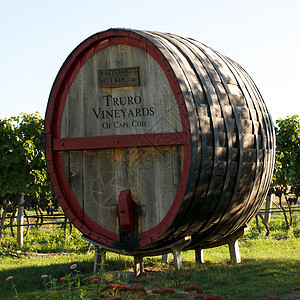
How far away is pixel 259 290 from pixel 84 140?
7.74 feet

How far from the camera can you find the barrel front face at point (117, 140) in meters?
5.20

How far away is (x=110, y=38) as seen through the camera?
5.60 metres

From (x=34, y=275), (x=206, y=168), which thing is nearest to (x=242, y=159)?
(x=206, y=168)

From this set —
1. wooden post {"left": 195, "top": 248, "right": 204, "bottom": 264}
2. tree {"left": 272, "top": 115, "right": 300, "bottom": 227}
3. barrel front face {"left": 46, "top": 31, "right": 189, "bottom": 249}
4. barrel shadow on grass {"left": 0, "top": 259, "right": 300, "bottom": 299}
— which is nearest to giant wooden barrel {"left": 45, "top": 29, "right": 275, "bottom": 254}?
barrel front face {"left": 46, "top": 31, "right": 189, "bottom": 249}

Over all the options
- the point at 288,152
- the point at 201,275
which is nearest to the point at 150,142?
the point at 201,275

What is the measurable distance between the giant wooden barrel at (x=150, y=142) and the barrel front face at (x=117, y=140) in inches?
0.4

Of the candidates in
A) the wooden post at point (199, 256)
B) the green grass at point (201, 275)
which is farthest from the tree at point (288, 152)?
the wooden post at point (199, 256)

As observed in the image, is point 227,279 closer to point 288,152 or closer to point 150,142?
point 150,142

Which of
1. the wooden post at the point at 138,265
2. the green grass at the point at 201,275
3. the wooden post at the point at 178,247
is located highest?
the wooden post at the point at 178,247

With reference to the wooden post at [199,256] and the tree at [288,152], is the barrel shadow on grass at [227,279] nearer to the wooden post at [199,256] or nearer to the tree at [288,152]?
the wooden post at [199,256]

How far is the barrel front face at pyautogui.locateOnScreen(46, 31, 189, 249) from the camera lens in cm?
520

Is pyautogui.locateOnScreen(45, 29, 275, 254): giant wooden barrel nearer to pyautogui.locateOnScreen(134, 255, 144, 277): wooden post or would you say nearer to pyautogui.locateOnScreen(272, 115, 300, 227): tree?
pyautogui.locateOnScreen(134, 255, 144, 277): wooden post

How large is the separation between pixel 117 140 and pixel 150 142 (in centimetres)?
37

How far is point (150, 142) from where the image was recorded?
525 cm
